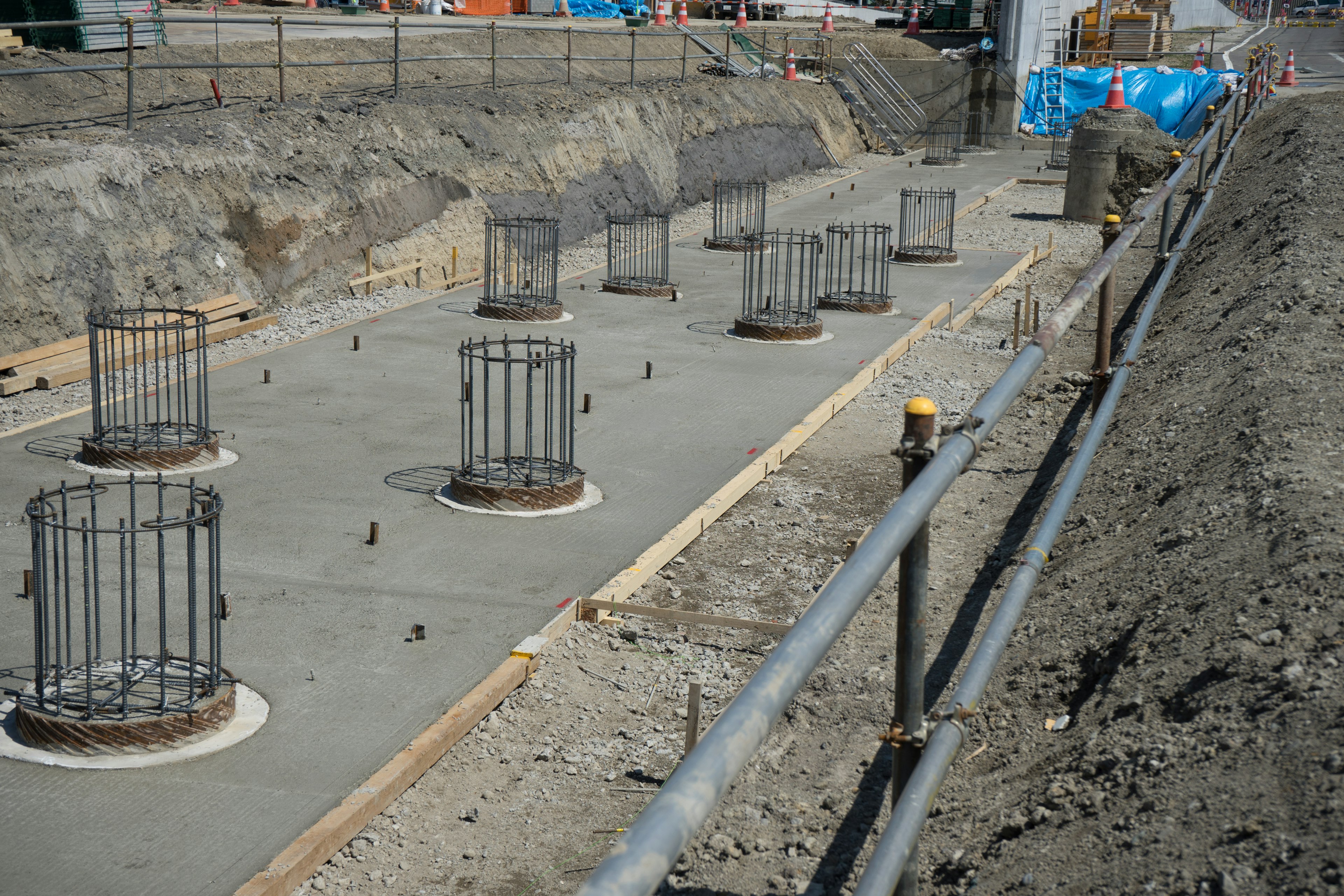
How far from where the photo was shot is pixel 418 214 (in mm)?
19844

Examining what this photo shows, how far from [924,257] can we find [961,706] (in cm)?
1815

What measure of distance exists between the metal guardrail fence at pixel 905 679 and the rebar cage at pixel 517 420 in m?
4.76

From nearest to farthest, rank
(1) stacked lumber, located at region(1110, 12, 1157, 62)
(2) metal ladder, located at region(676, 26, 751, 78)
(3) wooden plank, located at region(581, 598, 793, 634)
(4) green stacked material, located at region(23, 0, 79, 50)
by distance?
(3) wooden plank, located at region(581, 598, 793, 634)
(4) green stacked material, located at region(23, 0, 79, 50)
(2) metal ladder, located at region(676, 26, 751, 78)
(1) stacked lumber, located at region(1110, 12, 1157, 62)

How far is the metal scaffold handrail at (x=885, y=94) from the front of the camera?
4088 cm

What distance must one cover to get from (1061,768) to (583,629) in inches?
153

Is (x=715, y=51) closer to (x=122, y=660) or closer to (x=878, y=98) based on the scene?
(x=878, y=98)

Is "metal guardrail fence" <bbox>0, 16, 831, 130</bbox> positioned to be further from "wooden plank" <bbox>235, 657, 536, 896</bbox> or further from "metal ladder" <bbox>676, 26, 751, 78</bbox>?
"wooden plank" <bbox>235, 657, 536, 896</bbox>

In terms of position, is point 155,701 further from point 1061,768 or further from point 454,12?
point 454,12

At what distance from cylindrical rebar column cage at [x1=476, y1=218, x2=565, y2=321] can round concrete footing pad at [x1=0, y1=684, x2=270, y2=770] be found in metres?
9.14

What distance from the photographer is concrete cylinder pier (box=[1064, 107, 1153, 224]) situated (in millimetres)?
25531

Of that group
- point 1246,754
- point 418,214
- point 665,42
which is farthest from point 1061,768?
point 665,42

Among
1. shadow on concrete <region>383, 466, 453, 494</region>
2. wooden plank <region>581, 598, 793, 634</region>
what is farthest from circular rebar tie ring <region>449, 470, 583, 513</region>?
wooden plank <region>581, 598, 793, 634</region>

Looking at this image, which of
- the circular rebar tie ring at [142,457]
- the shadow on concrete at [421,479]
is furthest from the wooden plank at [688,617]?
the circular rebar tie ring at [142,457]

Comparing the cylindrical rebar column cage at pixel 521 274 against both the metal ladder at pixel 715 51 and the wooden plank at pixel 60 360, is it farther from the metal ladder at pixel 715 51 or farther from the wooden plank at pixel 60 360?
the metal ladder at pixel 715 51
